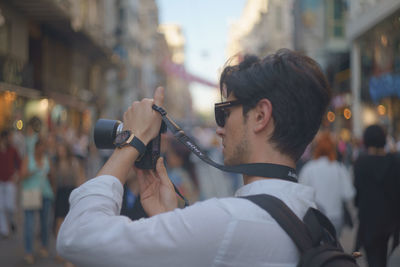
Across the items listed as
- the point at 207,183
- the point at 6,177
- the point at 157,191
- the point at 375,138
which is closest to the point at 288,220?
the point at 157,191

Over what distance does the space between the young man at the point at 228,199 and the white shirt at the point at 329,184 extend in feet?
16.1

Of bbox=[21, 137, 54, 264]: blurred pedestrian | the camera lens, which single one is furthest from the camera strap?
bbox=[21, 137, 54, 264]: blurred pedestrian

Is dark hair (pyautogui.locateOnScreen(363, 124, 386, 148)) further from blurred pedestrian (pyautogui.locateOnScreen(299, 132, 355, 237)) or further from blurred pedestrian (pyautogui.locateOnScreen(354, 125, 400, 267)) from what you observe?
blurred pedestrian (pyautogui.locateOnScreen(299, 132, 355, 237))

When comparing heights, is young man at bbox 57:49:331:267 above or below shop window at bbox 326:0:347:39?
below

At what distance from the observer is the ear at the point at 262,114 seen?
1.67m

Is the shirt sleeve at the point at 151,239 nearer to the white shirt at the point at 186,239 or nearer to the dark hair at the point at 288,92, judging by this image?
the white shirt at the point at 186,239

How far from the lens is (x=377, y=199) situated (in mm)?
5457

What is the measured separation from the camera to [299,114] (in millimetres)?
1685

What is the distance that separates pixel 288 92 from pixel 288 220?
0.40 m

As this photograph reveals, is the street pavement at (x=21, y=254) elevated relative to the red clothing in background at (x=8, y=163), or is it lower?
lower

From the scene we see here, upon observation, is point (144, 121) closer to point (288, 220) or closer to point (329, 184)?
point (288, 220)

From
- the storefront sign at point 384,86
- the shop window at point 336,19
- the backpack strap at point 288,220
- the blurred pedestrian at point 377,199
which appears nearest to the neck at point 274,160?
the backpack strap at point 288,220

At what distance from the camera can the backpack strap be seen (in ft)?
4.81

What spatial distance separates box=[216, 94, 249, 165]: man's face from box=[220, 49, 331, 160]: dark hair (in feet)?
0.10
